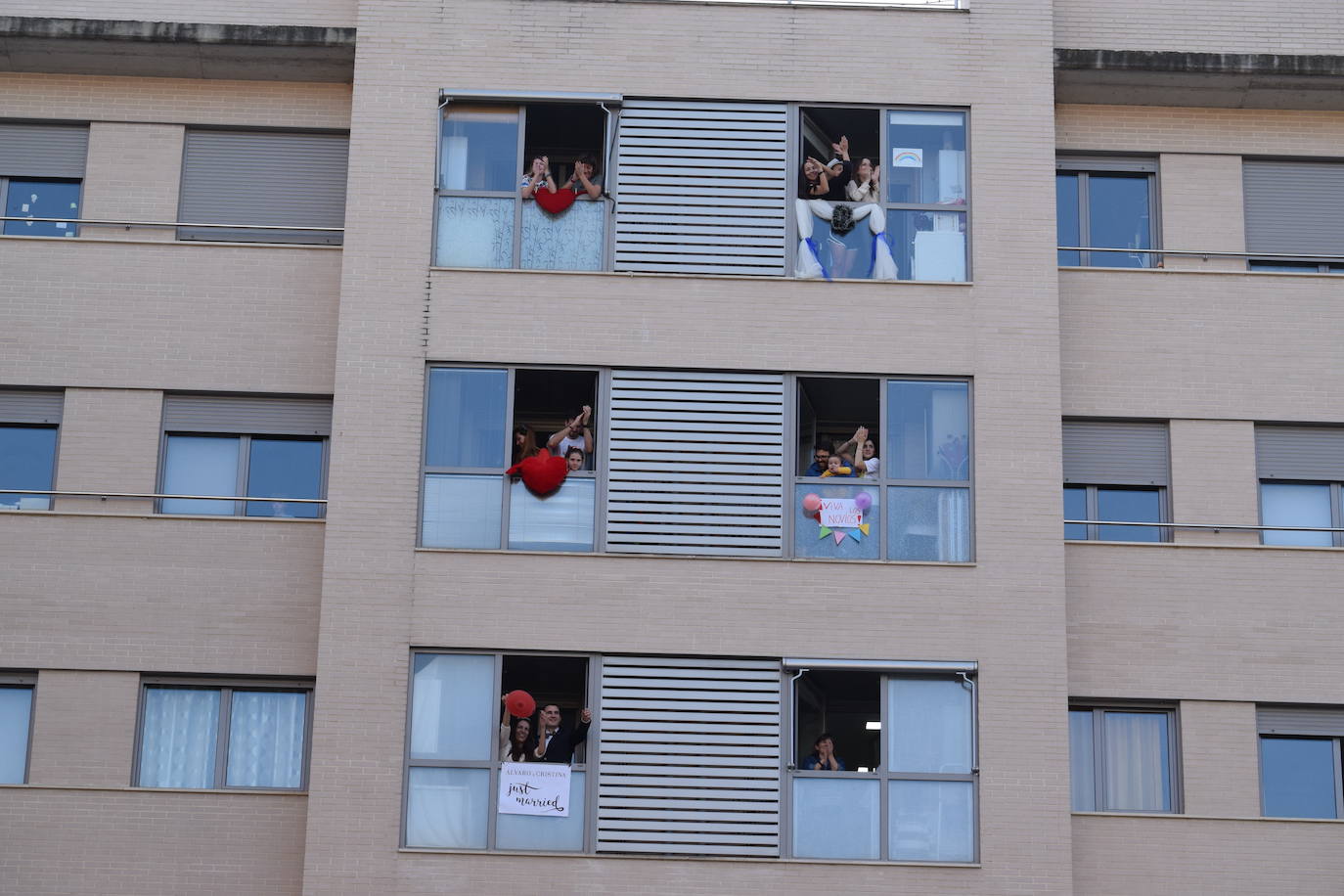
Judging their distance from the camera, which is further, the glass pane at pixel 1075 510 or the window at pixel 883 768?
the glass pane at pixel 1075 510

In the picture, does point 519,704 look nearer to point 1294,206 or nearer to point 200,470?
point 200,470

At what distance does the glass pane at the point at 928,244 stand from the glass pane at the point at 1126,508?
2.68m

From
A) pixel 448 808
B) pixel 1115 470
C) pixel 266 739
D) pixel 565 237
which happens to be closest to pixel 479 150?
pixel 565 237

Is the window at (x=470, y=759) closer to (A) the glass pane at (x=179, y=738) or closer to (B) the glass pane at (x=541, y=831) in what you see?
(B) the glass pane at (x=541, y=831)

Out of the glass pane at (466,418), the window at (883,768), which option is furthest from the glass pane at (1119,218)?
the glass pane at (466,418)

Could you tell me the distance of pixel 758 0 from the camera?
63.7 ft

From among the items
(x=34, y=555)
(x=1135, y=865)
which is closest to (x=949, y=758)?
(x=1135, y=865)

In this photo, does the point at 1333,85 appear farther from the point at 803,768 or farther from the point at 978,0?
the point at 803,768

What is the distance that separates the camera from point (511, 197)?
1900 cm

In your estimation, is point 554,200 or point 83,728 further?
point 554,200

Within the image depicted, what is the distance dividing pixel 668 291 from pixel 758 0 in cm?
321

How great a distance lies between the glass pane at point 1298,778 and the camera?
60.3 ft

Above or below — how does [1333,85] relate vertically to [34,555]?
above

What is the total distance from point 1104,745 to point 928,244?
5.13 meters
